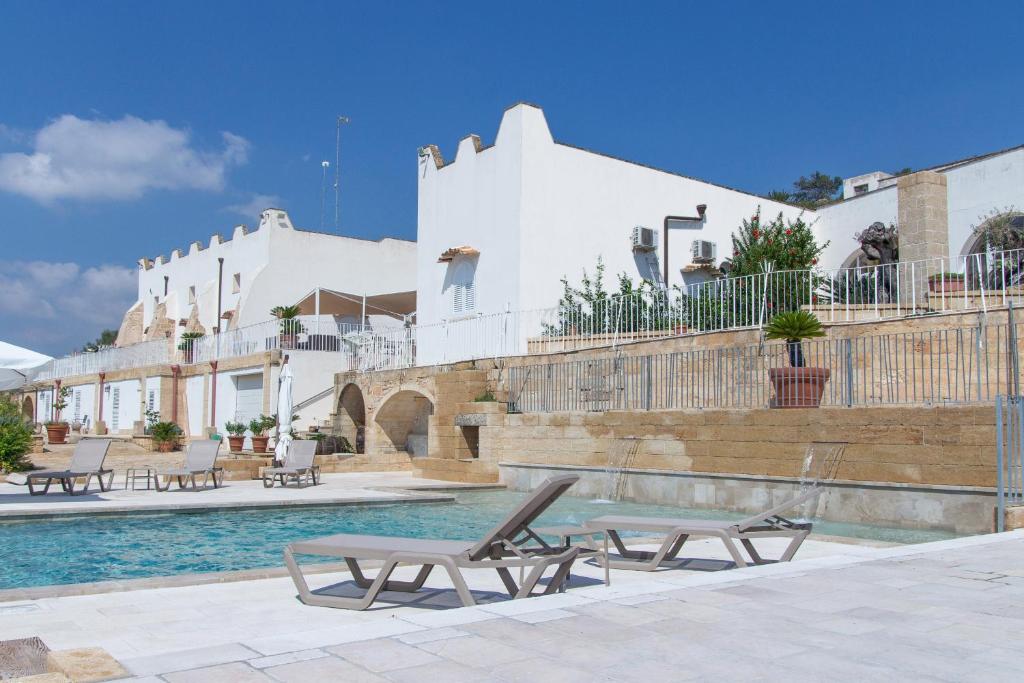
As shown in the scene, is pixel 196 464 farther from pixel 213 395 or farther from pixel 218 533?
pixel 213 395

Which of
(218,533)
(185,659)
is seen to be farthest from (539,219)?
(185,659)

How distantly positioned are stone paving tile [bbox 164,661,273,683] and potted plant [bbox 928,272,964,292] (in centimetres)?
1444

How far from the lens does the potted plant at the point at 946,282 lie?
1541 cm

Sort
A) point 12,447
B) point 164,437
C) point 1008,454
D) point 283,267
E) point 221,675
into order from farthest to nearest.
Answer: point 283,267
point 164,437
point 12,447
point 1008,454
point 221,675

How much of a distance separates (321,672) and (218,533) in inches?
302

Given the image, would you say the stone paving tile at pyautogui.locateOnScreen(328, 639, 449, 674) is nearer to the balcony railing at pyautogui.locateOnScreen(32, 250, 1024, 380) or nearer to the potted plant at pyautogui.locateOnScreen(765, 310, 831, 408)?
the potted plant at pyautogui.locateOnScreen(765, 310, 831, 408)

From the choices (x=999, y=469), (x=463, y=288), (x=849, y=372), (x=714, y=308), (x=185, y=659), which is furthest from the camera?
(x=463, y=288)

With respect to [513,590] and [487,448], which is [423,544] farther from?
[487,448]

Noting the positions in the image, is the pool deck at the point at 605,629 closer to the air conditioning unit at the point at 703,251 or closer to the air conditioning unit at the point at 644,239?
the air conditioning unit at the point at 644,239

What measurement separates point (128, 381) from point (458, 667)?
3322 cm

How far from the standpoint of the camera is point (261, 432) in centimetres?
2391

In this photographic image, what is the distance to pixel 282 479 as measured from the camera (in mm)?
16781

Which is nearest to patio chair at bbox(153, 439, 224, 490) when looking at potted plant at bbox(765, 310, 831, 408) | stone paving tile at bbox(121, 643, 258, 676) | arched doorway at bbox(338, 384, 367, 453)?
arched doorway at bbox(338, 384, 367, 453)

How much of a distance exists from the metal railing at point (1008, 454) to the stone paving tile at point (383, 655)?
7270 millimetres
